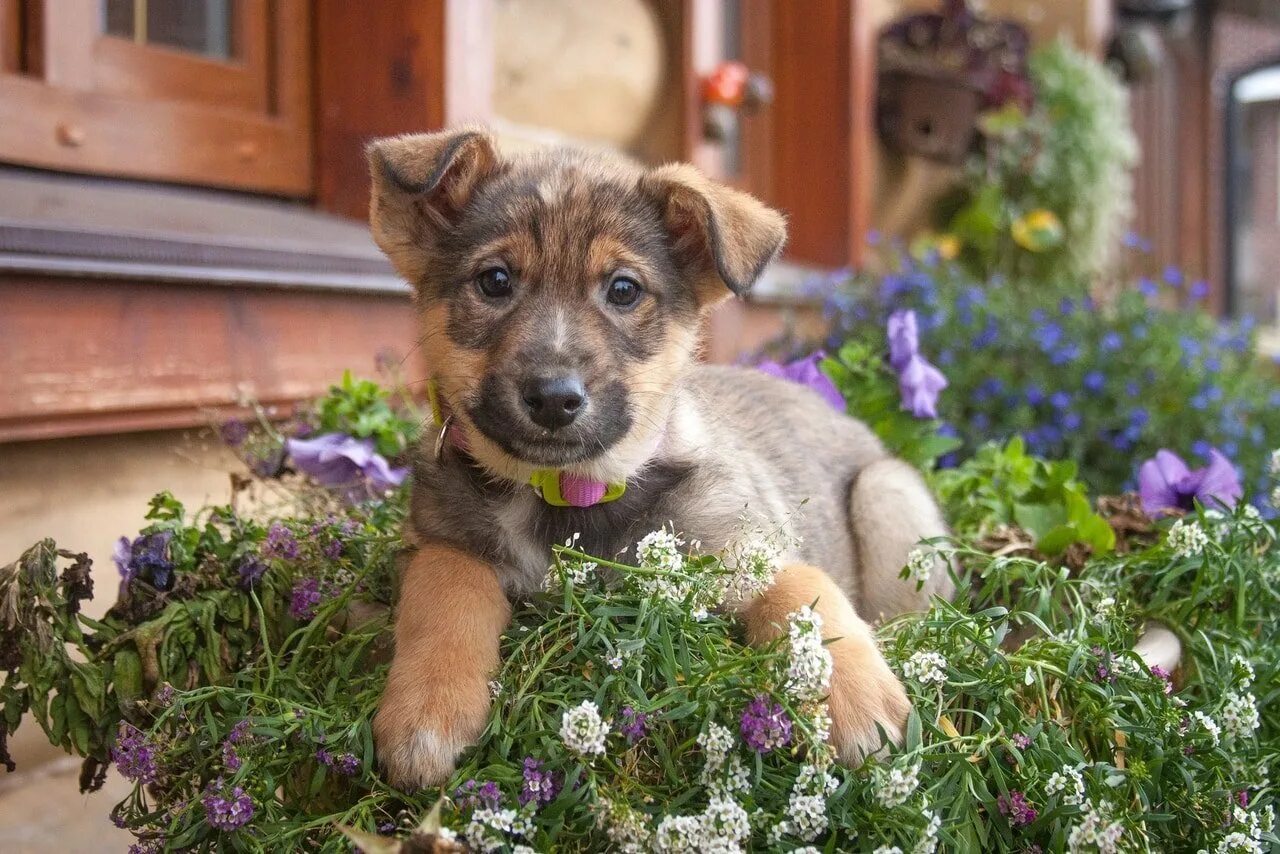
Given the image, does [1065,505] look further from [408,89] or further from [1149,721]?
[408,89]

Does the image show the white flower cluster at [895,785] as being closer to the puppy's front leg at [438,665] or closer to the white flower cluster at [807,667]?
the white flower cluster at [807,667]

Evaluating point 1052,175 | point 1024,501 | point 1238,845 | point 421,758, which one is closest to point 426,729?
point 421,758

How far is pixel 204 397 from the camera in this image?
368 cm

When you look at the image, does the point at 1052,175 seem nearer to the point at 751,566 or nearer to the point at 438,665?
the point at 751,566

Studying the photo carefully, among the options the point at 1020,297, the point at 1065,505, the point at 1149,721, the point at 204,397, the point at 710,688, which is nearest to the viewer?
the point at 710,688

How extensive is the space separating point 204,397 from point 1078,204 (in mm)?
7414

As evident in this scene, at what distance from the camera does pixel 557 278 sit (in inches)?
92.8

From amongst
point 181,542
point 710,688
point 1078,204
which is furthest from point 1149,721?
point 1078,204

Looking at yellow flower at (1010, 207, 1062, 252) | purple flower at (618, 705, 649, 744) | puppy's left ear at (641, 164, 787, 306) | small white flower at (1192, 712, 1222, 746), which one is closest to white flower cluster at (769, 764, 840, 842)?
purple flower at (618, 705, 649, 744)

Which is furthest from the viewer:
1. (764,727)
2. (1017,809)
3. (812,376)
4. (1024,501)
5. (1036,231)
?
(1036,231)

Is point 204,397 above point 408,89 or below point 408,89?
below

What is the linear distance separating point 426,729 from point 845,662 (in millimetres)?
748

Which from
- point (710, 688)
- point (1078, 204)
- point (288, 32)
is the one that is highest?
point (288, 32)

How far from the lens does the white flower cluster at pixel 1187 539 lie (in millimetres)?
2484
